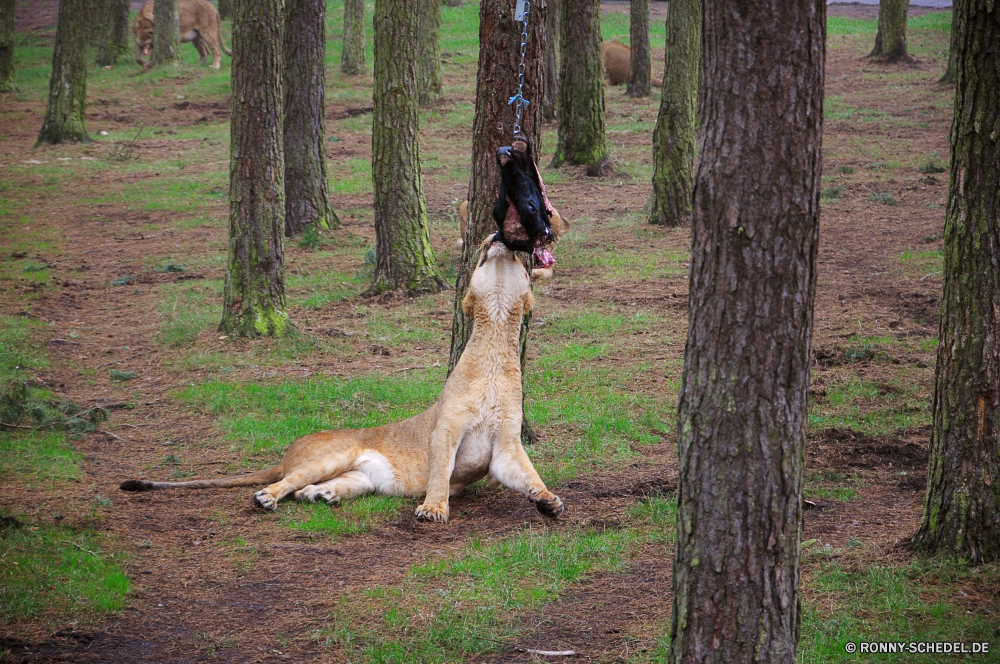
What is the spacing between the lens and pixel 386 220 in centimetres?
1154

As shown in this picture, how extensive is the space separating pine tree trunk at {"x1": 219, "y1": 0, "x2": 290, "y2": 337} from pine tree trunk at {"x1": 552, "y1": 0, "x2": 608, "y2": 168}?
8.23m

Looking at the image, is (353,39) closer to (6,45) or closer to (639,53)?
(639,53)

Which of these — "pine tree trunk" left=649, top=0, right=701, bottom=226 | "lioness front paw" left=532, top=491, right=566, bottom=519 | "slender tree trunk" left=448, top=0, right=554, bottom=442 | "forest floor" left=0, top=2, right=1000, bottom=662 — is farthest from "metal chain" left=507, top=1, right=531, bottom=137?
"pine tree trunk" left=649, top=0, right=701, bottom=226

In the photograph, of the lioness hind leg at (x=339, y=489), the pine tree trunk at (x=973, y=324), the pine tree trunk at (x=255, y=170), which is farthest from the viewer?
the pine tree trunk at (x=255, y=170)

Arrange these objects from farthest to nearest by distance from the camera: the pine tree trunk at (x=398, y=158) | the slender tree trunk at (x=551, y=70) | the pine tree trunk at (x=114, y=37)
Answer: the pine tree trunk at (x=114, y=37) < the slender tree trunk at (x=551, y=70) < the pine tree trunk at (x=398, y=158)

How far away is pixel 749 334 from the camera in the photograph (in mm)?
3291

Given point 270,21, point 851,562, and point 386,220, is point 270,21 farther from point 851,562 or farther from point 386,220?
point 851,562

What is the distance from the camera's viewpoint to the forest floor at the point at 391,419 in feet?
15.3

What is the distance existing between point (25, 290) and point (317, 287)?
3.60 metres

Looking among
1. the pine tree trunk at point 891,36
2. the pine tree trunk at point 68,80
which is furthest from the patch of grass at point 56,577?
the pine tree trunk at point 891,36

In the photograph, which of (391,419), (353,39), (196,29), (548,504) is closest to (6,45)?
(196,29)

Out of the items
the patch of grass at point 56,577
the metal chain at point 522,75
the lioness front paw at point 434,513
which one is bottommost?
the lioness front paw at point 434,513

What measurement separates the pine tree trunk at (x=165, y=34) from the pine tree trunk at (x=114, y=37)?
176cm

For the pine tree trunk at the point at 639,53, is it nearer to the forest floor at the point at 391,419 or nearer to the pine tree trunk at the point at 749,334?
the forest floor at the point at 391,419
